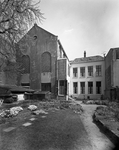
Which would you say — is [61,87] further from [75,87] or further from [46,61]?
[75,87]

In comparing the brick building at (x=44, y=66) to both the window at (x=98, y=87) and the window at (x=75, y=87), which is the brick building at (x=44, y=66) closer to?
the window at (x=75, y=87)

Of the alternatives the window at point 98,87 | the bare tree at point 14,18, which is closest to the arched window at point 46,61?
the bare tree at point 14,18

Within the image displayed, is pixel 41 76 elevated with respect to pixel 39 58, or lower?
lower

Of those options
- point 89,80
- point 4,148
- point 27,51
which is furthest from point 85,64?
point 4,148

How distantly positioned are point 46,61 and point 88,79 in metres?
12.3

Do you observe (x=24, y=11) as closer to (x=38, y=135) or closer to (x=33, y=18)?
(x=33, y=18)

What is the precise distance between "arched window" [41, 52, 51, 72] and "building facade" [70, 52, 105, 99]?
31.2ft

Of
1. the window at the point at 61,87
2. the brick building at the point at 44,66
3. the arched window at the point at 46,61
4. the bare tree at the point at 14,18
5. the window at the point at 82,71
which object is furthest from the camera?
the window at the point at 82,71

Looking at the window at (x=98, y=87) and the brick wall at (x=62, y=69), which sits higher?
the brick wall at (x=62, y=69)

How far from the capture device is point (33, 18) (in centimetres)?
1084

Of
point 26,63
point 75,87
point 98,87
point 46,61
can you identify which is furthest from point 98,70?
point 26,63

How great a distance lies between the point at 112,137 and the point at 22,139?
10.6 feet

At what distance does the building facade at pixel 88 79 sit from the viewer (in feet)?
81.4

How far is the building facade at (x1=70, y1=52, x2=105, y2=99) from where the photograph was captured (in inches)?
976
